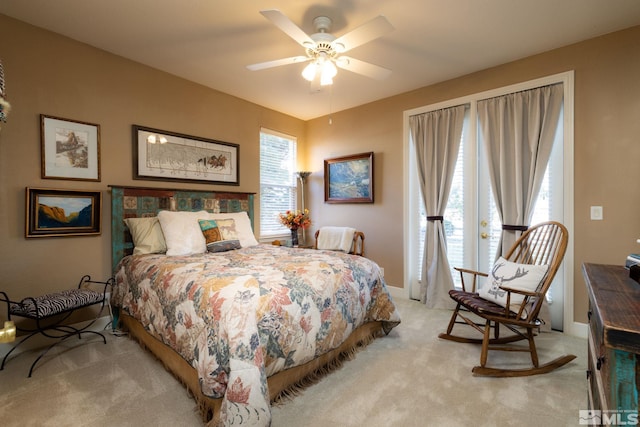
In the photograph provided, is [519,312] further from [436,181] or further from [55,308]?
[55,308]

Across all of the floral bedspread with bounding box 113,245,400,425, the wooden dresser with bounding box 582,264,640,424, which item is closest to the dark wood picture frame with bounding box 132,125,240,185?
the floral bedspread with bounding box 113,245,400,425

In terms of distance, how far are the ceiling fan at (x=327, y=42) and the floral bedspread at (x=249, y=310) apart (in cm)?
159

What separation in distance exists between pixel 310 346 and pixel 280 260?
0.77 metres

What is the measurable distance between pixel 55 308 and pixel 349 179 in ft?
11.6

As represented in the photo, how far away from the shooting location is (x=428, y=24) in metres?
2.41

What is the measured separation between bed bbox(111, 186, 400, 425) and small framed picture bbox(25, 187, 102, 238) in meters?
0.17

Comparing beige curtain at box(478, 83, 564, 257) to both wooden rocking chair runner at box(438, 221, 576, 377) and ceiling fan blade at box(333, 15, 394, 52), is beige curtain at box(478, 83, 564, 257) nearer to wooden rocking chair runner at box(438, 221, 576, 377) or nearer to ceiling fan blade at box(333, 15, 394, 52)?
wooden rocking chair runner at box(438, 221, 576, 377)

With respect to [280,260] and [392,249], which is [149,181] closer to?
[280,260]

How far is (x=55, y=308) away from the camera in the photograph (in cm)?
214

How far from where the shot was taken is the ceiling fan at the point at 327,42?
72.2 inches

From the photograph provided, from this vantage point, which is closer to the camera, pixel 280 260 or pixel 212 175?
pixel 280 260

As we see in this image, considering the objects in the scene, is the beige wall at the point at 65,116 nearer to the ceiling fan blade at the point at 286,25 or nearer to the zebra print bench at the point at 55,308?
the zebra print bench at the point at 55,308

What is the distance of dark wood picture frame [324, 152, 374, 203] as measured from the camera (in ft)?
13.7

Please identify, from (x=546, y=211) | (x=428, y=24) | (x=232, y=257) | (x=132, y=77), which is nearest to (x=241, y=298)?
(x=232, y=257)
